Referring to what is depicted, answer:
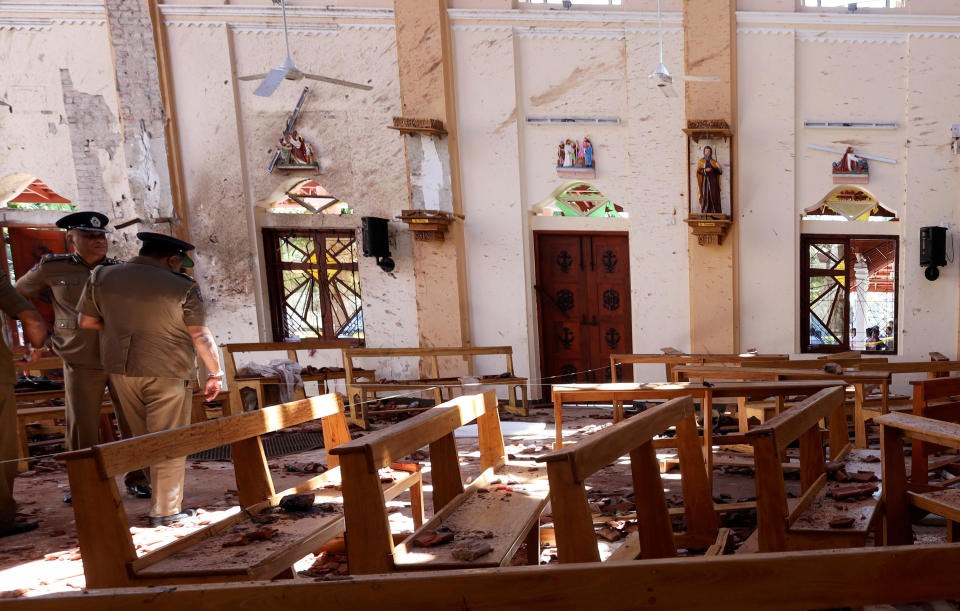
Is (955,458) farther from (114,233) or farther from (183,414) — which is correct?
(114,233)

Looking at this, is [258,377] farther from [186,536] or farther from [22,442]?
[186,536]

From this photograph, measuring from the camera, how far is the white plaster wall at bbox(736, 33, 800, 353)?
9625 mm

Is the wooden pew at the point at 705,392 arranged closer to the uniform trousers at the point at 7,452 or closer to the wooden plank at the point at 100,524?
the wooden plank at the point at 100,524

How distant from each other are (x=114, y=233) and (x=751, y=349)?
32.6 ft

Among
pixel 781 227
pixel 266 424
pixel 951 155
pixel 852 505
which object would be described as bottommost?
pixel 852 505

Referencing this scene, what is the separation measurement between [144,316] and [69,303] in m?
1.10

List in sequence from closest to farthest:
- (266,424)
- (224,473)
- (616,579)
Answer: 1. (616,579)
2. (266,424)
3. (224,473)

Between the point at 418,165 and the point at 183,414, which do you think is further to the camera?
the point at 418,165

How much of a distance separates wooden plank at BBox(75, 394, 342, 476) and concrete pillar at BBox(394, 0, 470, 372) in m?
6.27

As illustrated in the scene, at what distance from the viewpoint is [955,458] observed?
4.79m

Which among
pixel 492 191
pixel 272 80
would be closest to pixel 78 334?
pixel 272 80

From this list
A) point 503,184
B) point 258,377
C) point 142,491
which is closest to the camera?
point 142,491

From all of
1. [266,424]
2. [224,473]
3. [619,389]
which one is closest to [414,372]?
[224,473]

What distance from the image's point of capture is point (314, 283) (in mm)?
11047
